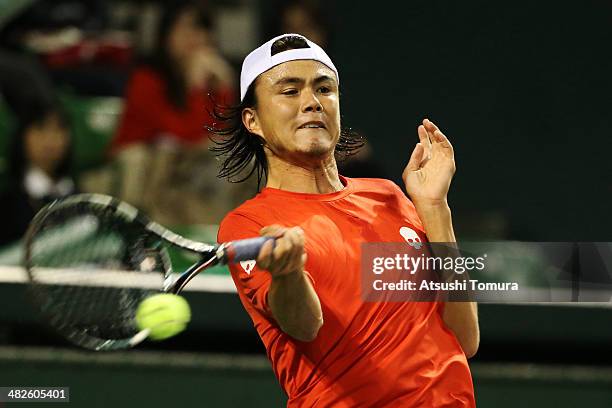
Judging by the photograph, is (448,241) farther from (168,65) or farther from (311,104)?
(168,65)

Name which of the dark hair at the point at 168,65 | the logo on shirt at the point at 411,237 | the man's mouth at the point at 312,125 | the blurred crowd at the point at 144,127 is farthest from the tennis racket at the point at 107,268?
the dark hair at the point at 168,65

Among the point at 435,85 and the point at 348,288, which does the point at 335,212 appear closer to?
the point at 348,288

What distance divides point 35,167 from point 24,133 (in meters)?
0.24

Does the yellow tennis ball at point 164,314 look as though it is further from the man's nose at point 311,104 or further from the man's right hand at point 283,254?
the man's nose at point 311,104

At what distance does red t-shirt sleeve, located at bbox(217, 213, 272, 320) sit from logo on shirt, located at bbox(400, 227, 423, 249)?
1.39 feet

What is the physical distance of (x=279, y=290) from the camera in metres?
2.88

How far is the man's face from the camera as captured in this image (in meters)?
3.30

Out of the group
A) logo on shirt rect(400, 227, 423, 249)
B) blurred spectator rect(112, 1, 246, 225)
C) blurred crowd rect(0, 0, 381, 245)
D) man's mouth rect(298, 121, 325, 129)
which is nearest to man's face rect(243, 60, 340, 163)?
man's mouth rect(298, 121, 325, 129)

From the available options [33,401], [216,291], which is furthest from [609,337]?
[33,401]

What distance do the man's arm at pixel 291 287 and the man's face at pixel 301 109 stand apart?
0.47 metres

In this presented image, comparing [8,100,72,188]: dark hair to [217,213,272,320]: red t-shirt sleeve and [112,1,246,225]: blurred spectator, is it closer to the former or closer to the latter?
[112,1,246,225]: blurred spectator

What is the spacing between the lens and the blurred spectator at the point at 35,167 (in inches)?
233

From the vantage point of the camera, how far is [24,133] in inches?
245

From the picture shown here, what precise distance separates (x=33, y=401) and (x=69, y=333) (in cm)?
201
